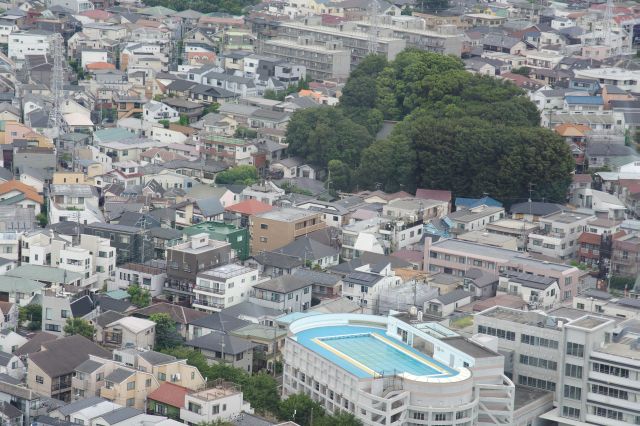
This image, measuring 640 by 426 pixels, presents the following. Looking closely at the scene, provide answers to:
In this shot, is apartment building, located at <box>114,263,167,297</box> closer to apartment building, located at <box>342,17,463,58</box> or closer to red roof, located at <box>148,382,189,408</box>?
red roof, located at <box>148,382,189,408</box>

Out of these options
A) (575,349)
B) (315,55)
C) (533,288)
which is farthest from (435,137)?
(575,349)

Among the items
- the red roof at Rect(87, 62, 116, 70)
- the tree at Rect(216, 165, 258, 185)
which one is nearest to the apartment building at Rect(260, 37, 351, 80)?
the red roof at Rect(87, 62, 116, 70)

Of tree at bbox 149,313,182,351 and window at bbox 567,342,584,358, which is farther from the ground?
window at bbox 567,342,584,358

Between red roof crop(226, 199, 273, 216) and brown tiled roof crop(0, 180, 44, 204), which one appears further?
brown tiled roof crop(0, 180, 44, 204)

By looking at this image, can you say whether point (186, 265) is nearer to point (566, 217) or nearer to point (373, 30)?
point (566, 217)

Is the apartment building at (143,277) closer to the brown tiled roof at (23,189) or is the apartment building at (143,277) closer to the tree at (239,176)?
the brown tiled roof at (23,189)
